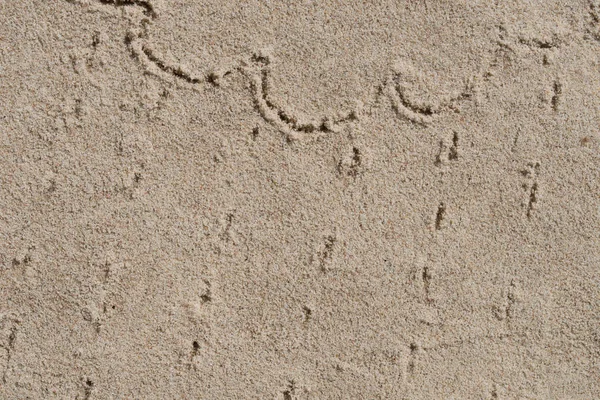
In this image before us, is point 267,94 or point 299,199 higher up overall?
point 267,94

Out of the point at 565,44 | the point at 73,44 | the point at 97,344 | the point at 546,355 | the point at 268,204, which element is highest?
the point at 565,44

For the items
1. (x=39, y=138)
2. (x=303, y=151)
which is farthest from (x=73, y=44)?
(x=303, y=151)

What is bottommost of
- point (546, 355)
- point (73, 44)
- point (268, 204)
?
point (546, 355)

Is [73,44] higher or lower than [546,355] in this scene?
higher

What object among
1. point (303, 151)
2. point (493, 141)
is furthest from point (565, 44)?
point (303, 151)

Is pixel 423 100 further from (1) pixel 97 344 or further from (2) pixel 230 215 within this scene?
(1) pixel 97 344

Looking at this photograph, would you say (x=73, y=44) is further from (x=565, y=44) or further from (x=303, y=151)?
(x=565, y=44)
